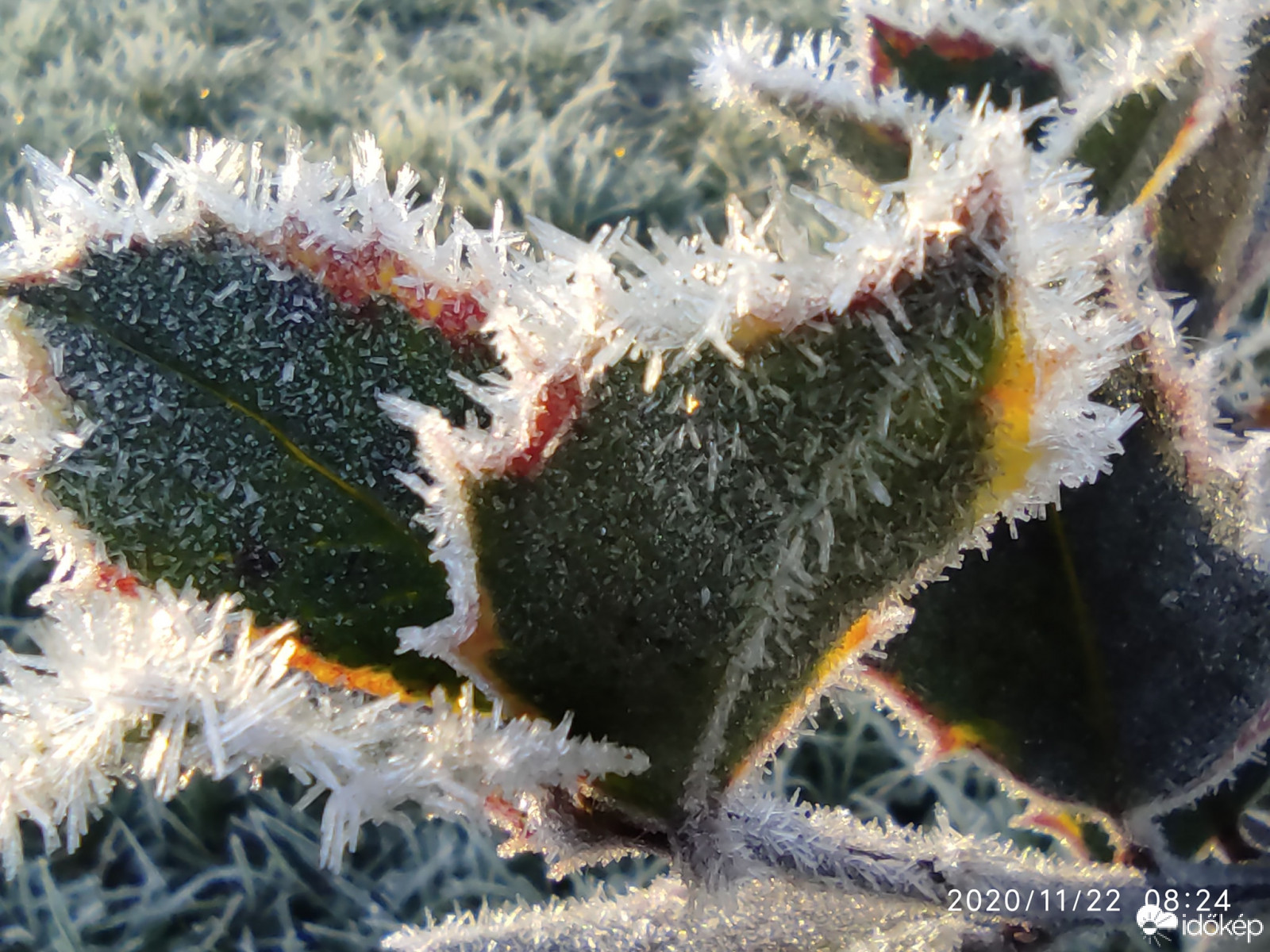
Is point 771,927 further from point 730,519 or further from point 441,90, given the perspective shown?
point 441,90

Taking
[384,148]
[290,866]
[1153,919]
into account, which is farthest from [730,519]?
[384,148]

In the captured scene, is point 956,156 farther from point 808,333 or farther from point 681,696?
point 681,696

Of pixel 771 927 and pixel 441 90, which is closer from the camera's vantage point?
pixel 771 927

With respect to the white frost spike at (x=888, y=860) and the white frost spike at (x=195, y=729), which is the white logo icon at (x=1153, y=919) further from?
the white frost spike at (x=195, y=729)

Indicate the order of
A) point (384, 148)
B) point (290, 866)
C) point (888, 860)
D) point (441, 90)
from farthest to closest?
1. point (441, 90)
2. point (384, 148)
3. point (290, 866)
4. point (888, 860)

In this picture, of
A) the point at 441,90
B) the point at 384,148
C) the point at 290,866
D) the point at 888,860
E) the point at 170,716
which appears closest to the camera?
the point at 170,716

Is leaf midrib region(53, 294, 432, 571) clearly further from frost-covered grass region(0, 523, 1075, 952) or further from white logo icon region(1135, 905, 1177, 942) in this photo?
frost-covered grass region(0, 523, 1075, 952)

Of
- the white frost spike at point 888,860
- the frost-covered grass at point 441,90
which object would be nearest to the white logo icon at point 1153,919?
the white frost spike at point 888,860

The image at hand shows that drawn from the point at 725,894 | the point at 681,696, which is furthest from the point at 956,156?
the point at 725,894

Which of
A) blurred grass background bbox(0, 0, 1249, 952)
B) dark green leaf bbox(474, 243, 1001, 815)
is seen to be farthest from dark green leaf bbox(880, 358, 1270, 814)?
blurred grass background bbox(0, 0, 1249, 952)
